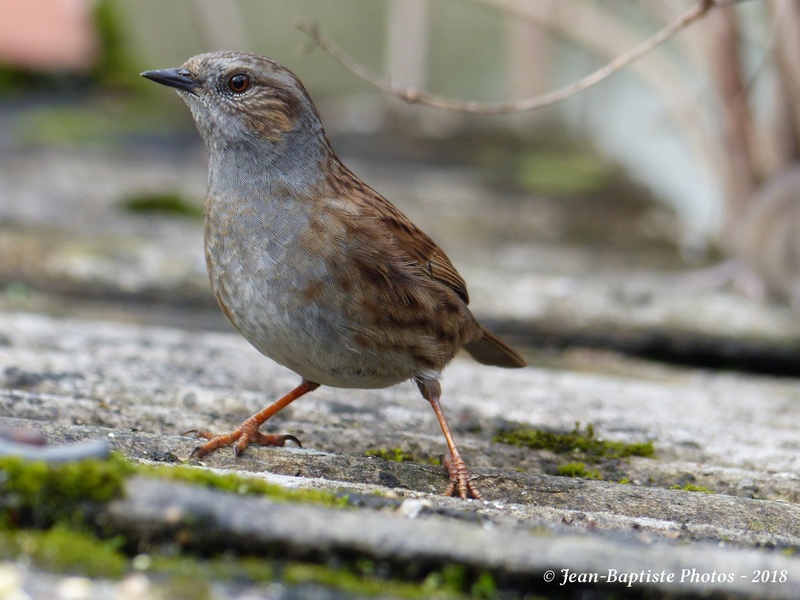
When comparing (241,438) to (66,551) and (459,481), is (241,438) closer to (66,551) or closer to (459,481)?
(459,481)

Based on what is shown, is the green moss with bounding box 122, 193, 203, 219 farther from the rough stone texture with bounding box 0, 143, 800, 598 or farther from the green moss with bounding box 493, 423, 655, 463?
the green moss with bounding box 493, 423, 655, 463

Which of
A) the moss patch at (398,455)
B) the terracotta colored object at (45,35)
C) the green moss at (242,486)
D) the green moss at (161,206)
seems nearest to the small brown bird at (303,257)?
the moss patch at (398,455)

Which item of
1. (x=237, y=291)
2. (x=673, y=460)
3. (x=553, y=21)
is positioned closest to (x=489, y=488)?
(x=673, y=460)

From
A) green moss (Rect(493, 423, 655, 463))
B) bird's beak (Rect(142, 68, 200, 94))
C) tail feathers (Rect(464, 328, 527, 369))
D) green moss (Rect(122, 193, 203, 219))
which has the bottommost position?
green moss (Rect(493, 423, 655, 463))

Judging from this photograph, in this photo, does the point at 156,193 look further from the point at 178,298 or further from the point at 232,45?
the point at 232,45

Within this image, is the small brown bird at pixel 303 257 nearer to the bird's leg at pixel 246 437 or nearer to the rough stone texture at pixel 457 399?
the bird's leg at pixel 246 437

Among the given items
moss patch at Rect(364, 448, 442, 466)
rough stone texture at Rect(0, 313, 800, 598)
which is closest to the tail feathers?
rough stone texture at Rect(0, 313, 800, 598)
